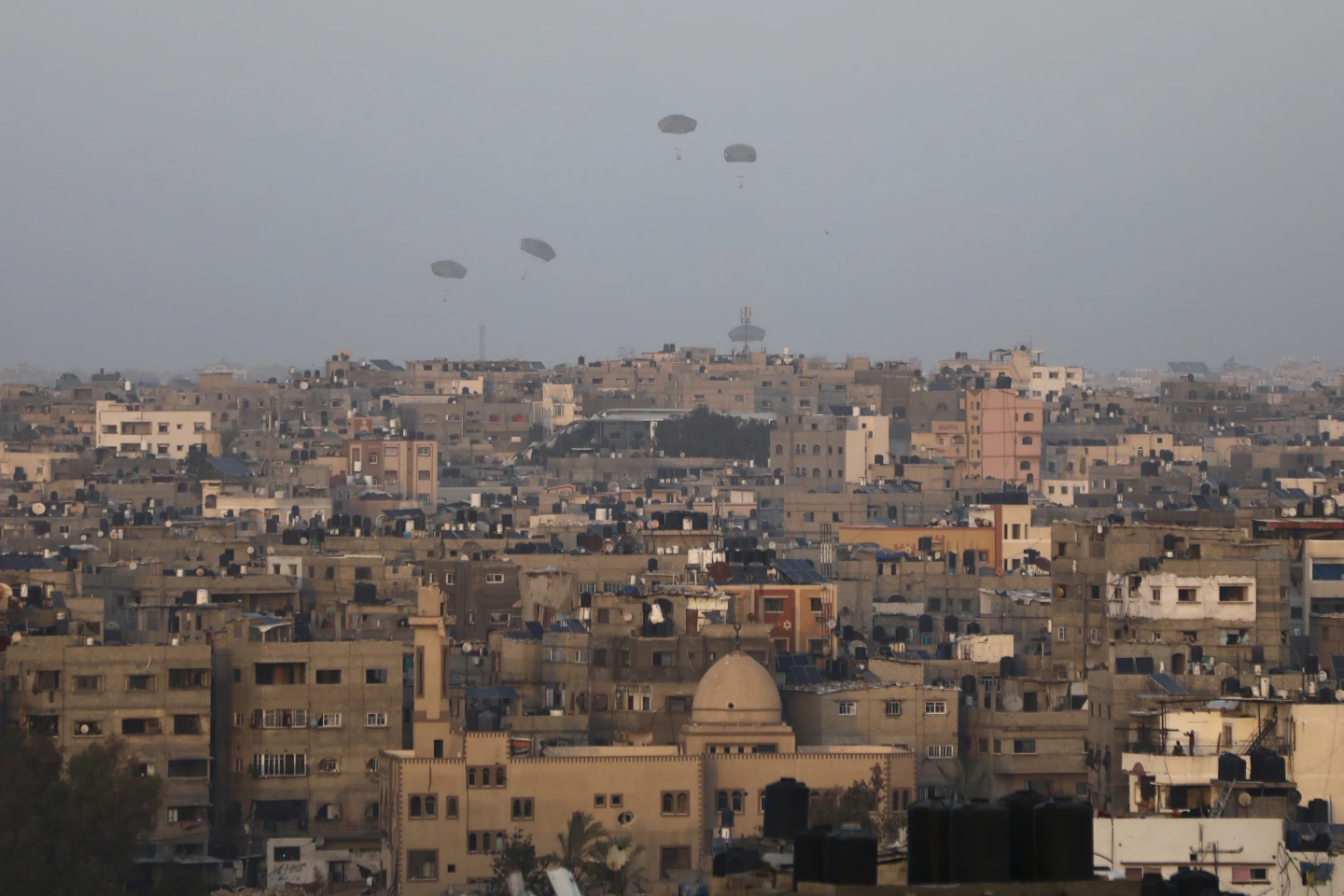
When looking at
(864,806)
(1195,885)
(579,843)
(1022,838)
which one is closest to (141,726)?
(579,843)

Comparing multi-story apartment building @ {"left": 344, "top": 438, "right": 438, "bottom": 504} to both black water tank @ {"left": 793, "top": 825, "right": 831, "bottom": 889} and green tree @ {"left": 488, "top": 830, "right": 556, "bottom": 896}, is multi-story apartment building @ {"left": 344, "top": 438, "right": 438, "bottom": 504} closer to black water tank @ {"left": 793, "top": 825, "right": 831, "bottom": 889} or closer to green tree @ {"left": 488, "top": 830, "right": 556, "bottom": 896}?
green tree @ {"left": 488, "top": 830, "right": 556, "bottom": 896}

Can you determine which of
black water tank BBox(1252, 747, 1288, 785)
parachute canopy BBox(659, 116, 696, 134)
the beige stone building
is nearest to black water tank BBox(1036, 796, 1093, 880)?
black water tank BBox(1252, 747, 1288, 785)

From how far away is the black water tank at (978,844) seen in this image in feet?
59.8

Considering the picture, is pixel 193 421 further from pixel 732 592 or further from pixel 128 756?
pixel 128 756

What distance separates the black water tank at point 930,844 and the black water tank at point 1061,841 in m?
0.44

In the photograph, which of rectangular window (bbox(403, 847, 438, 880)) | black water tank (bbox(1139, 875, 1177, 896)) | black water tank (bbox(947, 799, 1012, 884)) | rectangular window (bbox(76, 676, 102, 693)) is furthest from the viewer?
rectangular window (bbox(76, 676, 102, 693))

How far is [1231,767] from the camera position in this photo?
4116 centimetres

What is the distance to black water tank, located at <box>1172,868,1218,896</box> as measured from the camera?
20042 millimetres

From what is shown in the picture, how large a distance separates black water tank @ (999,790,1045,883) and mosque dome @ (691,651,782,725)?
29.3 metres

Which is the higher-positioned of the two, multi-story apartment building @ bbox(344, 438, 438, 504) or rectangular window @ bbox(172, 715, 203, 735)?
multi-story apartment building @ bbox(344, 438, 438, 504)

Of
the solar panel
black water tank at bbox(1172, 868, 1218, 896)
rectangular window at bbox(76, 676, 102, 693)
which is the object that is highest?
the solar panel

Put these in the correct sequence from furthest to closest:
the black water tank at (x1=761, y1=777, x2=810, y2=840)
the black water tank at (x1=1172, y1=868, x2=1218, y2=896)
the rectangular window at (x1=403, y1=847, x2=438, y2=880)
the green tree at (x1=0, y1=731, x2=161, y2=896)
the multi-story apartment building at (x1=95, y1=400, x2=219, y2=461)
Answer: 1. the multi-story apartment building at (x1=95, y1=400, x2=219, y2=461)
2. the rectangular window at (x1=403, y1=847, x2=438, y2=880)
3. the green tree at (x1=0, y1=731, x2=161, y2=896)
4. the black water tank at (x1=761, y1=777, x2=810, y2=840)
5. the black water tank at (x1=1172, y1=868, x2=1218, y2=896)

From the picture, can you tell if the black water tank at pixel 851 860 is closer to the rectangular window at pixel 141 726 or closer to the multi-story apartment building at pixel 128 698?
the multi-story apartment building at pixel 128 698

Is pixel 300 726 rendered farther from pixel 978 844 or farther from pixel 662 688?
pixel 978 844
